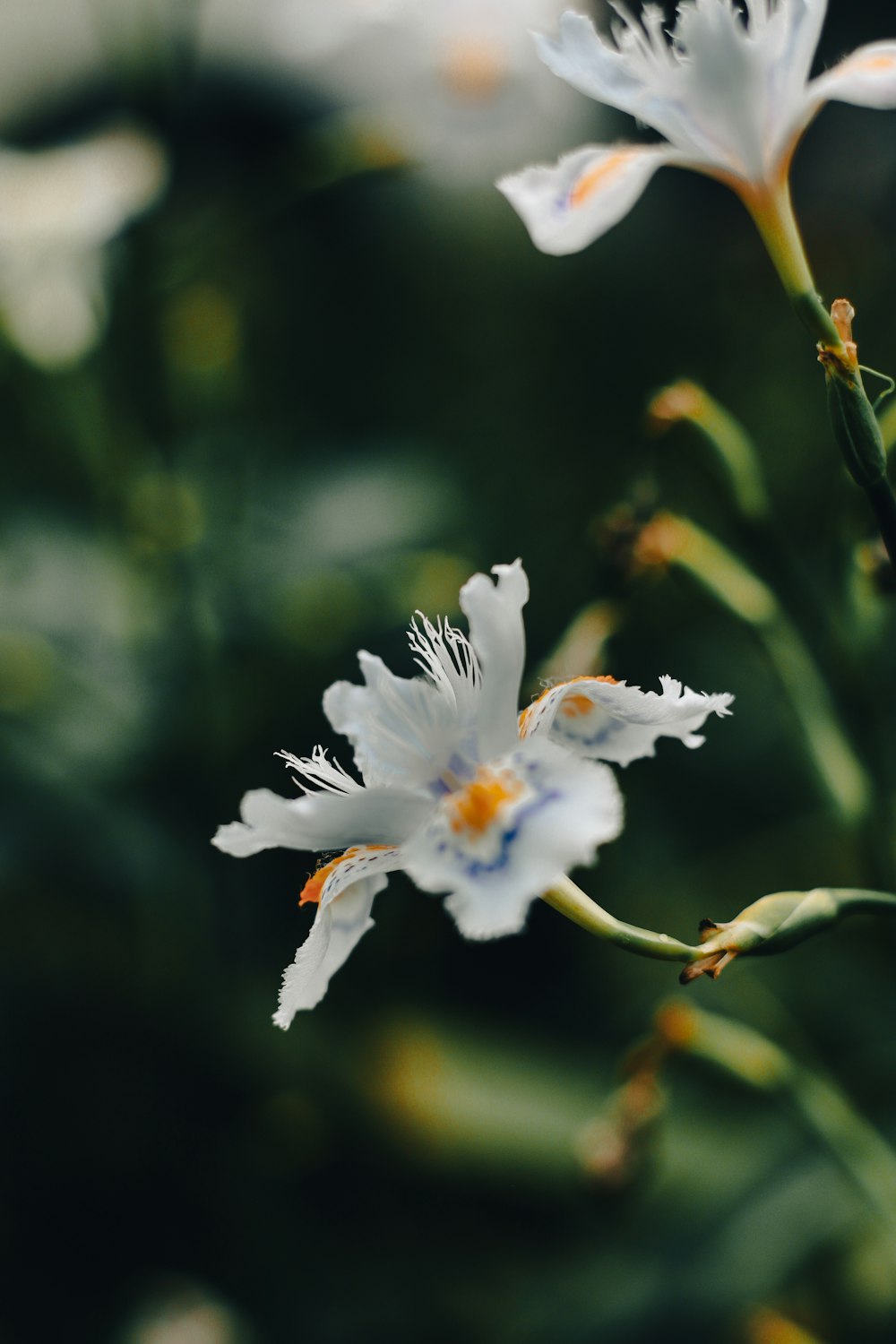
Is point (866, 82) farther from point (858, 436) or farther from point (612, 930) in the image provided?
point (612, 930)

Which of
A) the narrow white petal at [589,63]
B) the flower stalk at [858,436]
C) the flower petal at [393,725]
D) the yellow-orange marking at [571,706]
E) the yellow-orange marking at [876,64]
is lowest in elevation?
the flower petal at [393,725]

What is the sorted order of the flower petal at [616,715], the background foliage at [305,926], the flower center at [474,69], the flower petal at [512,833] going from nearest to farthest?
the flower petal at [512,833] < the flower petal at [616,715] < the background foliage at [305,926] < the flower center at [474,69]

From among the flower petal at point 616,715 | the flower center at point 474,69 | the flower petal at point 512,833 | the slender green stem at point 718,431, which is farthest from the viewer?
the flower center at point 474,69

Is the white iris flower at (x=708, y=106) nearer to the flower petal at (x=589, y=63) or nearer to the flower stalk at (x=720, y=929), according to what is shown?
the flower petal at (x=589, y=63)

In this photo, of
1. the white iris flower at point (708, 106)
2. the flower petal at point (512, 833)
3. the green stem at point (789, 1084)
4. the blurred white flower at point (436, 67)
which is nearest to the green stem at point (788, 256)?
the white iris flower at point (708, 106)

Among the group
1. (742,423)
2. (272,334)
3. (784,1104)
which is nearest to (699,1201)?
(784,1104)

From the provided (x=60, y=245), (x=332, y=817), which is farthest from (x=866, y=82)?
(x=60, y=245)

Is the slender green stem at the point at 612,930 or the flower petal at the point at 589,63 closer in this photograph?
the slender green stem at the point at 612,930

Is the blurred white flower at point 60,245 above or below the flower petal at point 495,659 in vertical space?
above
